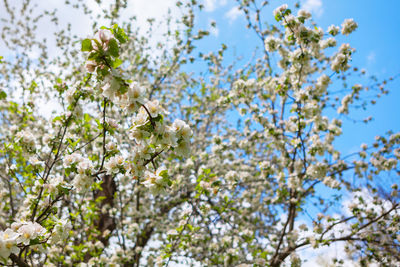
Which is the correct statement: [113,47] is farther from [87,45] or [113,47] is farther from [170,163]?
[170,163]

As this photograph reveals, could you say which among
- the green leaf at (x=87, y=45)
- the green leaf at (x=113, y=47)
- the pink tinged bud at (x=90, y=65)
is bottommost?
the pink tinged bud at (x=90, y=65)

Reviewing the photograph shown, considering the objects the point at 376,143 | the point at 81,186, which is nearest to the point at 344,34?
the point at 376,143

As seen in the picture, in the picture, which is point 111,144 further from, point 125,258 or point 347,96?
point 347,96

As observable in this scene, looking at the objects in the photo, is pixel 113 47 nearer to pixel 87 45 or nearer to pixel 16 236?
pixel 87 45

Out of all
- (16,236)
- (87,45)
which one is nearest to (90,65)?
(87,45)

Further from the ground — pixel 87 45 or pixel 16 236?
pixel 87 45

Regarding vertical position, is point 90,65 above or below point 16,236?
above

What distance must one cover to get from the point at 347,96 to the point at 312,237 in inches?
120

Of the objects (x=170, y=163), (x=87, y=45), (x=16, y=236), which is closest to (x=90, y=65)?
(x=87, y=45)

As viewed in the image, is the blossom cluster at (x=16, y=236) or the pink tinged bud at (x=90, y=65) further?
the pink tinged bud at (x=90, y=65)

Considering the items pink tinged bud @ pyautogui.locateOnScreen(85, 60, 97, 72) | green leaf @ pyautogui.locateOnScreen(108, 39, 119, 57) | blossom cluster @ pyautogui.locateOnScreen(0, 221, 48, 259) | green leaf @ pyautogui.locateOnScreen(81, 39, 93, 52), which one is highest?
green leaf @ pyautogui.locateOnScreen(108, 39, 119, 57)

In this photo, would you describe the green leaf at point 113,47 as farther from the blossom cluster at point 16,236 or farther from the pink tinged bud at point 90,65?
the blossom cluster at point 16,236

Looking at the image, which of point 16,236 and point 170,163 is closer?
point 16,236

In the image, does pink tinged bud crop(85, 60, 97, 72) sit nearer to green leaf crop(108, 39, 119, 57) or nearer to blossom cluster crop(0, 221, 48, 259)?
green leaf crop(108, 39, 119, 57)
